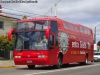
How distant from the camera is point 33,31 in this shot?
64.5ft

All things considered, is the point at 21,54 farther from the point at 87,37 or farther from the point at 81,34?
the point at 87,37

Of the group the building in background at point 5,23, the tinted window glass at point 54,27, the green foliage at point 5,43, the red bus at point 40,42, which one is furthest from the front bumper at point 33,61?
the building in background at point 5,23

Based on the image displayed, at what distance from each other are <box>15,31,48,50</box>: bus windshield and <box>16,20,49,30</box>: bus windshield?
1.26ft

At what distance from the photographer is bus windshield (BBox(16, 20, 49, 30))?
19703mm

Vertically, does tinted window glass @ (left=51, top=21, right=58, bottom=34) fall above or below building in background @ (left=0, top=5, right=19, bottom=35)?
below

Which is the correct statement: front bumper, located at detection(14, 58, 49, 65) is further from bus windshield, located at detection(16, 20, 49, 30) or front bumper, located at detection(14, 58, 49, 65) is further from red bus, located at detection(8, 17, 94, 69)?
bus windshield, located at detection(16, 20, 49, 30)

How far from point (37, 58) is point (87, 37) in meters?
11.0

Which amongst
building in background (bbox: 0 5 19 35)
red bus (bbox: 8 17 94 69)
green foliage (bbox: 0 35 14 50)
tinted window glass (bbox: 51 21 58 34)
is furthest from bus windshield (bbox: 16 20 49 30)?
building in background (bbox: 0 5 19 35)

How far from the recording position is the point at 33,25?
19.9m

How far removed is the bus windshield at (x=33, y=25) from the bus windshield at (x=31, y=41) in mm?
383

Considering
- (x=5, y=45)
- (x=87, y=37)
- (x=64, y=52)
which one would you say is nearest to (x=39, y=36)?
(x=64, y=52)

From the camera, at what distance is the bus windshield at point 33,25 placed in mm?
19703

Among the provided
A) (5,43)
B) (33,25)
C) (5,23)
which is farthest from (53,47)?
(5,23)

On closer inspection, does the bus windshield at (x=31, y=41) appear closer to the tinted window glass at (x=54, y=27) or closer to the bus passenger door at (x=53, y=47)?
the bus passenger door at (x=53, y=47)
